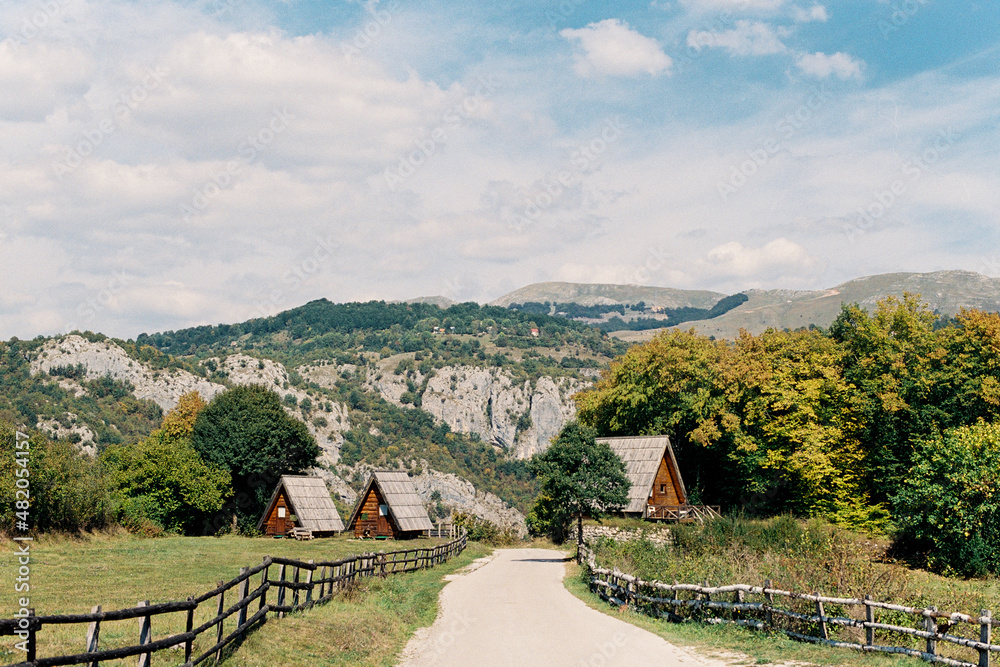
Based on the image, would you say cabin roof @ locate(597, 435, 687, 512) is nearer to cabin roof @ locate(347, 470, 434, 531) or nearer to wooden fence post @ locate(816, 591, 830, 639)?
cabin roof @ locate(347, 470, 434, 531)

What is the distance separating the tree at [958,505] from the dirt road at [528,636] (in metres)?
17.5

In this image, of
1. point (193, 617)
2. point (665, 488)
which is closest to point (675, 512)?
point (665, 488)

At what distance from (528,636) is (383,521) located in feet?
143

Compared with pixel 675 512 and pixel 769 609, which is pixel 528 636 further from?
pixel 675 512

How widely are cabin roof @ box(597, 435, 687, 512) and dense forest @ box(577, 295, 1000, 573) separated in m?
2.55

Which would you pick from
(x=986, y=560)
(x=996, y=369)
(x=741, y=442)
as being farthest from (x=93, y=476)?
(x=996, y=369)

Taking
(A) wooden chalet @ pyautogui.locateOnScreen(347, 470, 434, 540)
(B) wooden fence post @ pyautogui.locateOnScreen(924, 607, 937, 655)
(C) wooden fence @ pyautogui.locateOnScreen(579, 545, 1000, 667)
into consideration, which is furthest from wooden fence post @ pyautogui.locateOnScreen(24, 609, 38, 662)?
(A) wooden chalet @ pyautogui.locateOnScreen(347, 470, 434, 540)

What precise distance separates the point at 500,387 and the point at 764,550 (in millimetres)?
170281

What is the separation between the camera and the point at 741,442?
176 feet

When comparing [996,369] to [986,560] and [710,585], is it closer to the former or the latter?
[986,560]

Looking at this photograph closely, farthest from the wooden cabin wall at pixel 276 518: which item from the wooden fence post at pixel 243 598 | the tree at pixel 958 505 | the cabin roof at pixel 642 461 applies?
the wooden fence post at pixel 243 598

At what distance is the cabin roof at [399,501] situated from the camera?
59681 mm

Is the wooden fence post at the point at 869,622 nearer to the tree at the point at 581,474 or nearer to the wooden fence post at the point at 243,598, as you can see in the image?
the wooden fence post at the point at 243,598

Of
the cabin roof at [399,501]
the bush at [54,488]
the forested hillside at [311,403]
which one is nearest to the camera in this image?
the bush at [54,488]
